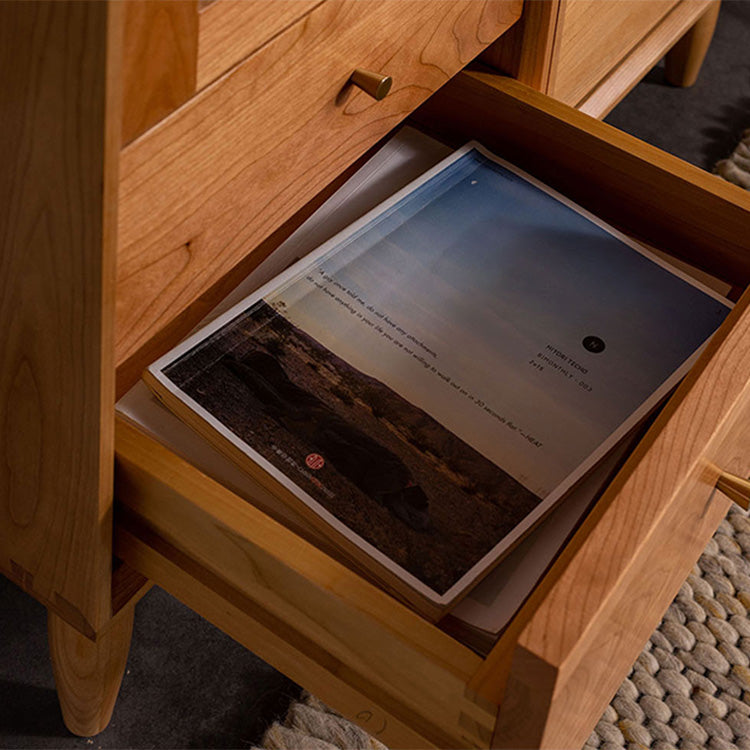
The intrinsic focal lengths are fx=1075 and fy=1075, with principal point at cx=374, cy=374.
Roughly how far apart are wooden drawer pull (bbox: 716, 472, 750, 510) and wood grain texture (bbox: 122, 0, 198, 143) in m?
0.31

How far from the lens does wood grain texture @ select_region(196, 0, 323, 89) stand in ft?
1.42

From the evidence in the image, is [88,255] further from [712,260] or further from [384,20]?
[712,260]

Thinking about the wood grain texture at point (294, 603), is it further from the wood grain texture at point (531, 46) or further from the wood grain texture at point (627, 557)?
the wood grain texture at point (531, 46)

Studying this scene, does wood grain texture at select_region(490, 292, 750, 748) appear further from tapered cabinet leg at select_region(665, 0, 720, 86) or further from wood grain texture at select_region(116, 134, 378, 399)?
tapered cabinet leg at select_region(665, 0, 720, 86)

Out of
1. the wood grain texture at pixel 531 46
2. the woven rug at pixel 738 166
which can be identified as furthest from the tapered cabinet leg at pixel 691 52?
the wood grain texture at pixel 531 46

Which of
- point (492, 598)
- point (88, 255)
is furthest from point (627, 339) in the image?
point (88, 255)

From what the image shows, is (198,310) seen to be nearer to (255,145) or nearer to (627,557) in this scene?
(255,145)

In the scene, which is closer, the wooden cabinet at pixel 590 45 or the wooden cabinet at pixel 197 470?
the wooden cabinet at pixel 197 470

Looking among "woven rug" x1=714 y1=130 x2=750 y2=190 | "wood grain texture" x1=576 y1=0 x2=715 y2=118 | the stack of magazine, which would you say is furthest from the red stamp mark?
"woven rug" x1=714 y1=130 x2=750 y2=190

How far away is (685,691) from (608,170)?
40 centimetres

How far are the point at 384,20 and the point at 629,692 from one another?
1.73 ft

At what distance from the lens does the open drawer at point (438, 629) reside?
427 mm

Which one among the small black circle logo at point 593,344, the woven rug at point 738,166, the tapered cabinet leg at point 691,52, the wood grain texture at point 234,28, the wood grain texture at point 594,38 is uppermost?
the wood grain texture at point 234,28

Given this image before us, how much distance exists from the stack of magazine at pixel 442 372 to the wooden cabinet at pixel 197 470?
0.06 metres
